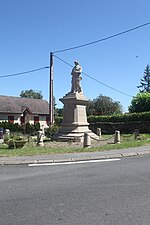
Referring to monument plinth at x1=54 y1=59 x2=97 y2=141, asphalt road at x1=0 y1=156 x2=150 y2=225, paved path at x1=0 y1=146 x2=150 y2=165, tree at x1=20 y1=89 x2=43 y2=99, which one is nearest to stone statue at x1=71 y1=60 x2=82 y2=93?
monument plinth at x1=54 y1=59 x2=97 y2=141

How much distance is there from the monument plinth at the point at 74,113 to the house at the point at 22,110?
87.6 feet

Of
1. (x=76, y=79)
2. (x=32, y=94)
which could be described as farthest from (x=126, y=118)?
(x=32, y=94)

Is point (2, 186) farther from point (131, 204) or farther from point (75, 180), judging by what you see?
point (131, 204)

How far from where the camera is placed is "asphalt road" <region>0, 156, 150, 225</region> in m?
4.45

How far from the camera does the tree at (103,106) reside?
66.6m

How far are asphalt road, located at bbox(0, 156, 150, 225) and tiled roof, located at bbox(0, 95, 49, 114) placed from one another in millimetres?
41280

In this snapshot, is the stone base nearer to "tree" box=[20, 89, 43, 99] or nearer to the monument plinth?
the monument plinth

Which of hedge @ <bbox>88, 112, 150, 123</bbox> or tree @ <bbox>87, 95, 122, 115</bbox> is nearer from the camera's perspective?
hedge @ <bbox>88, 112, 150, 123</bbox>

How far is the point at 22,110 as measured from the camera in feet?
168

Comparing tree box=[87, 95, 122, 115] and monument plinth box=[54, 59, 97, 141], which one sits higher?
tree box=[87, 95, 122, 115]

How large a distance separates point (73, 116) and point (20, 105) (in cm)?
3519

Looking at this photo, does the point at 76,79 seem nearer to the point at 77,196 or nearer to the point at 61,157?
the point at 61,157

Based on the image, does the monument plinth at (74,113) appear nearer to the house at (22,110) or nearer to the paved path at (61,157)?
the paved path at (61,157)

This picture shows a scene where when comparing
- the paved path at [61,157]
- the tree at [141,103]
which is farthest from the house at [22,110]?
the paved path at [61,157]
